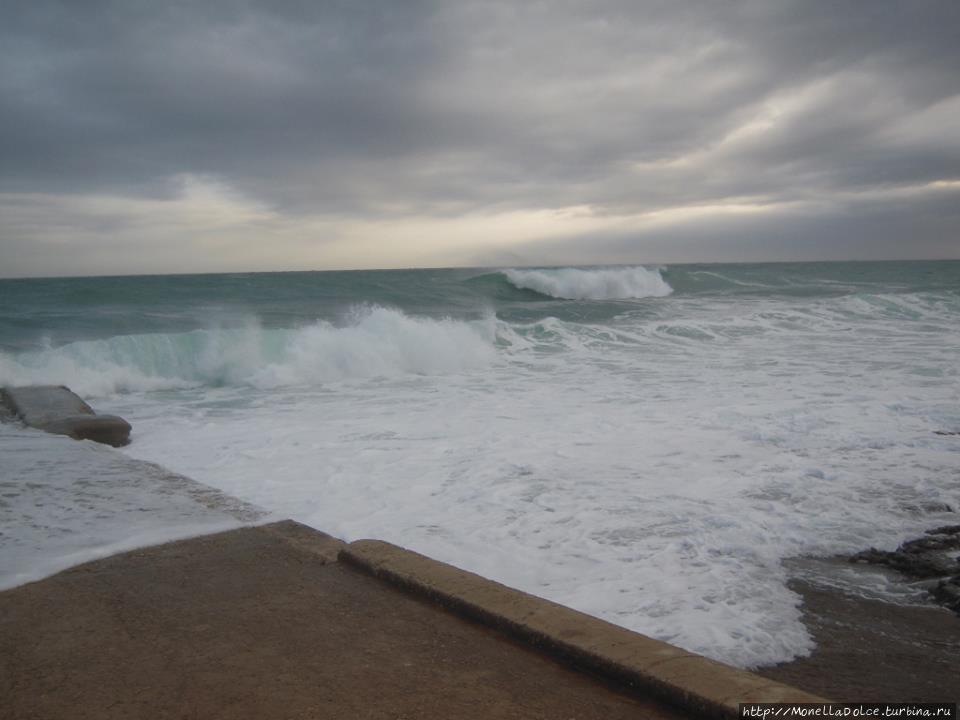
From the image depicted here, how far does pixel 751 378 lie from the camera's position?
1004 cm

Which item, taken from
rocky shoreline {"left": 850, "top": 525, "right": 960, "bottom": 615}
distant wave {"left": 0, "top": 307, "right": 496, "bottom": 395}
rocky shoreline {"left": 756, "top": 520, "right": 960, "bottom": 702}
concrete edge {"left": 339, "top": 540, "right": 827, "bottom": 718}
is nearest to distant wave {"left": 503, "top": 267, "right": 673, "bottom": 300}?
distant wave {"left": 0, "top": 307, "right": 496, "bottom": 395}

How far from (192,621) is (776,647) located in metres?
2.08

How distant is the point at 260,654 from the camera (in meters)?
2.23

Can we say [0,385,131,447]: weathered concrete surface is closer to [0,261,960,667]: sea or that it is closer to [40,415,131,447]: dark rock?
[40,415,131,447]: dark rock

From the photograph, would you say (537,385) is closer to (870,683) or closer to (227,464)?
(227,464)

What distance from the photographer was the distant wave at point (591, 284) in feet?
96.4

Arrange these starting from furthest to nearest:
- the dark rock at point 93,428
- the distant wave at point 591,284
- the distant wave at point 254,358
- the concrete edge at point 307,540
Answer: the distant wave at point 591,284 < the distant wave at point 254,358 < the dark rock at point 93,428 < the concrete edge at point 307,540

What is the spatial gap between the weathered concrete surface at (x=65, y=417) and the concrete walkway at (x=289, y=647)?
12.5ft

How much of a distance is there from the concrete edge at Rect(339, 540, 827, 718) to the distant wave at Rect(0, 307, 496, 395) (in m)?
8.48

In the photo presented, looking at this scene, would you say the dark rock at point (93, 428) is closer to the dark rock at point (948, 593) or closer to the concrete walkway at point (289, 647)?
the concrete walkway at point (289, 647)

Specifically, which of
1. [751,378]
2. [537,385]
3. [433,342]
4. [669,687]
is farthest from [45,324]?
[669,687]

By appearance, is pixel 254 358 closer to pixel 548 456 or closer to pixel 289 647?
pixel 548 456

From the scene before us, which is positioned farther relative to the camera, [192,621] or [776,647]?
[776,647]

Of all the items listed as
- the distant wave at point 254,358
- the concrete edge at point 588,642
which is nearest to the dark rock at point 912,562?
the concrete edge at point 588,642
